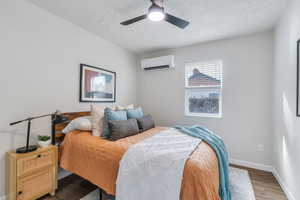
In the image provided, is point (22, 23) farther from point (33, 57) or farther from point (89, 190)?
point (89, 190)

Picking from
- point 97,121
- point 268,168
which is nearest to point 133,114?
point 97,121

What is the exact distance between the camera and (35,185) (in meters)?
1.79

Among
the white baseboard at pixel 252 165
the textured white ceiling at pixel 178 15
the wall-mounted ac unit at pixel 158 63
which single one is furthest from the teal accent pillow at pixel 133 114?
the white baseboard at pixel 252 165

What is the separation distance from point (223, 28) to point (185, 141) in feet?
7.18

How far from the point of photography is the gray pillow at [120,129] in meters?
2.04

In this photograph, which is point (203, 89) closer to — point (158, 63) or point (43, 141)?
point (158, 63)

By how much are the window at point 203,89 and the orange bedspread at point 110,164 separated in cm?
162

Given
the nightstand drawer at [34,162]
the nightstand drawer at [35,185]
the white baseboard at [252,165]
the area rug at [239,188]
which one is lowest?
the area rug at [239,188]

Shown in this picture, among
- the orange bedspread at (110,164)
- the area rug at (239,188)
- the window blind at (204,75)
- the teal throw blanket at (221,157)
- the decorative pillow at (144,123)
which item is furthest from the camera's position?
the window blind at (204,75)

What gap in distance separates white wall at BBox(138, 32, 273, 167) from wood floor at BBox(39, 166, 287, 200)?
463mm

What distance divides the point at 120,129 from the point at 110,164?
57 cm

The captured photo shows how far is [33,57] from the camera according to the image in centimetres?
204

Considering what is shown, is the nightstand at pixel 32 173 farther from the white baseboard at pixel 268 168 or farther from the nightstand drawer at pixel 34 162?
the white baseboard at pixel 268 168

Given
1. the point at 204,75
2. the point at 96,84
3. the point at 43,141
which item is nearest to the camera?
the point at 43,141
